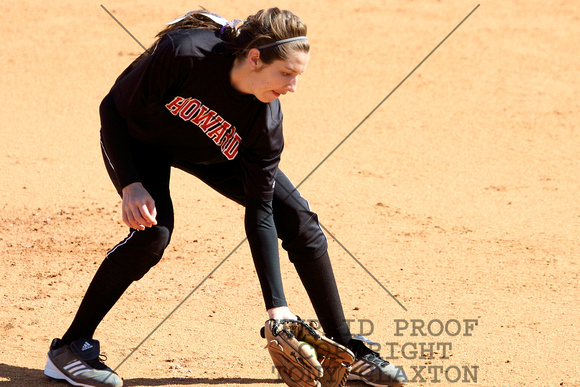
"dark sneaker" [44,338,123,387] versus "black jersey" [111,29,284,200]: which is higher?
"black jersey" [111,29,284,200]

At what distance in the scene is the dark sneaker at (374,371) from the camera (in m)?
3.19

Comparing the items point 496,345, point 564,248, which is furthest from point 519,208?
point 496,345

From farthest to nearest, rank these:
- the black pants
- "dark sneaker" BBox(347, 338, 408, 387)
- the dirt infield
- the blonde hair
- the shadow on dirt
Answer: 1. the dirt infield
2. "dark sneaker" BBox(347, 338, 408, 387)
3. the shadow on dirt
4. the black pants
5. the blonde hair

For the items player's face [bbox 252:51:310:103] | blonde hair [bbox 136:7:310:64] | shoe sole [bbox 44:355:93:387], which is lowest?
shoe sole [bbox 44:355:93:387]

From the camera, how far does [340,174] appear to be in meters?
6.35

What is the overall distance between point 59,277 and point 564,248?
118 inches

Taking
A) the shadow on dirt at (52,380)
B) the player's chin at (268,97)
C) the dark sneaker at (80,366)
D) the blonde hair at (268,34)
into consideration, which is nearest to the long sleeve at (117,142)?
the blonde hair at (268,34)

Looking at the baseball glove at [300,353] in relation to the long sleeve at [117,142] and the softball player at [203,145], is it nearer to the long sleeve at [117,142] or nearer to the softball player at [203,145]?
the softball player at [203,145]

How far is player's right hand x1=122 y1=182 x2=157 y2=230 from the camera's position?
2792 millimetres

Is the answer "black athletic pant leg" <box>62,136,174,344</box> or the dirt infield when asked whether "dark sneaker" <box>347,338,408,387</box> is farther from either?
"black athletic pant leg" <box>62,136,174,344</box>

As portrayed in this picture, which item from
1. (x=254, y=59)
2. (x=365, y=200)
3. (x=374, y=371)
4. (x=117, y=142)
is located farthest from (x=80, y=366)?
(x=365, y=200)

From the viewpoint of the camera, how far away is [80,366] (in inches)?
119

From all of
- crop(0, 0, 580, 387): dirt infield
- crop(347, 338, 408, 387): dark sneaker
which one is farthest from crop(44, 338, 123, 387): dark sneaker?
crop(347, 338, 408, 387): dark sneaker

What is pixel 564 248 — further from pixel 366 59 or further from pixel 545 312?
pixel 366 59
